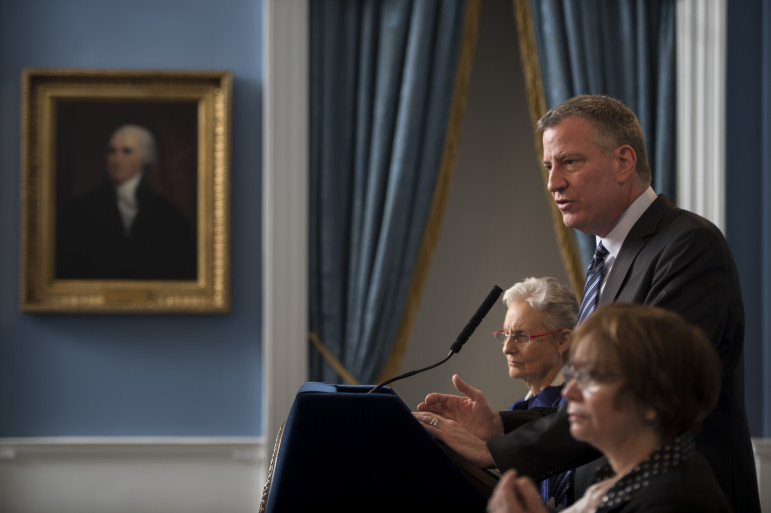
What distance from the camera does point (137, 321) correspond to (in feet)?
15.5

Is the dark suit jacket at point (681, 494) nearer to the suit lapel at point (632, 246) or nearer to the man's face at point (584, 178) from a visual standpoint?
the suit lapel at point (632, 246)

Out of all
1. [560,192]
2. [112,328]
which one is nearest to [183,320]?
[112,328]

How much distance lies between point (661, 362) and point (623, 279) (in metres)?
0.77

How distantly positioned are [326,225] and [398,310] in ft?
1.99

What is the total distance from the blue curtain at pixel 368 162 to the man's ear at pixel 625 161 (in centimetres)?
Result: 244

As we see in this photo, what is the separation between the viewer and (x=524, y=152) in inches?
205

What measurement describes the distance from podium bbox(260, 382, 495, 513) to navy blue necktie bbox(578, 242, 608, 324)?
2.56ft

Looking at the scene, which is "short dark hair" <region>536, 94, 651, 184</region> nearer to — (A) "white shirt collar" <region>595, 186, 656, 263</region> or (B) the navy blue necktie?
(A) "white shirt collar" <region>595, 186, 656, 263</region>

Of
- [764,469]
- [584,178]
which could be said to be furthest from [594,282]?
[764,469]

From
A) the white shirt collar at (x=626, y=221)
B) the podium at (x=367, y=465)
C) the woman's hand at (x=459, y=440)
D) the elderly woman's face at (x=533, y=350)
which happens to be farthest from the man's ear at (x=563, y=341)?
the podium at (x=367, y=465)

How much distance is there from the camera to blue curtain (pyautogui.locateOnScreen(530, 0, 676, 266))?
15.6ft

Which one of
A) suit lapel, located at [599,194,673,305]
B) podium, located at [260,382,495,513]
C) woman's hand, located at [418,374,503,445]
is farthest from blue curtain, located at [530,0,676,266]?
podium, located at [260,382,495,513]

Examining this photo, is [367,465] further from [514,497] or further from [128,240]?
[128,240]

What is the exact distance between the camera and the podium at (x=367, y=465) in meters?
1.69
